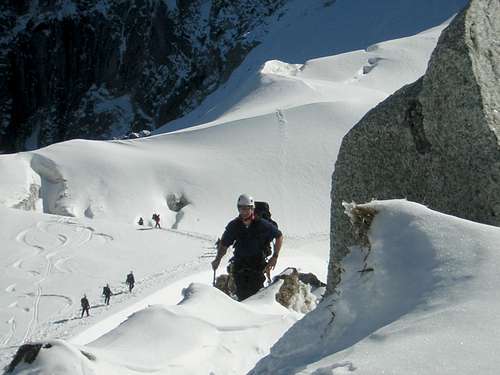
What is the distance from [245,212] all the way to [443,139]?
6.20 ft

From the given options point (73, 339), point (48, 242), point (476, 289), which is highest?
point (476, 289)

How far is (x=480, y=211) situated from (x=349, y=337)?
1.54 m

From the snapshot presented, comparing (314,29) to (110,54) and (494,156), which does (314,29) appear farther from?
(494,156)

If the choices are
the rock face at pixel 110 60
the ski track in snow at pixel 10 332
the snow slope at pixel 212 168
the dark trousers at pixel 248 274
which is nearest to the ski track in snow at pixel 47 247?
the ski track in snow at pixel 10 332

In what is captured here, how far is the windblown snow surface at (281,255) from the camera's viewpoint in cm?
218

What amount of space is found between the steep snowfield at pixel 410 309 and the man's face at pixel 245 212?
2.64 m

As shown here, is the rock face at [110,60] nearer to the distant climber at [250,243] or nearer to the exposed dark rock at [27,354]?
the distant climber at [250,243]

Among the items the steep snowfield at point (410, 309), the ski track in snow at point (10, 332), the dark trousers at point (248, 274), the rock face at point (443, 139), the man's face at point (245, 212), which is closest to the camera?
the steep snowfield at point (410, 309)

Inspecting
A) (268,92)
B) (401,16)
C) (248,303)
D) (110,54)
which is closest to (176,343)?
(248,303)

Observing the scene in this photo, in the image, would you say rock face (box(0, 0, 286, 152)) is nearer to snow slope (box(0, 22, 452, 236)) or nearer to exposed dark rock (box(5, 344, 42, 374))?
snow slope (box(0, 22, 452, 236))

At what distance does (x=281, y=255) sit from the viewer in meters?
13.8

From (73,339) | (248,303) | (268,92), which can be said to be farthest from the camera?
(268,92)

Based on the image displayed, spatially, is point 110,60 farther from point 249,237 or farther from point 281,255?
point 249,237

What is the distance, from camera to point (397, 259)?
2.41 metres
